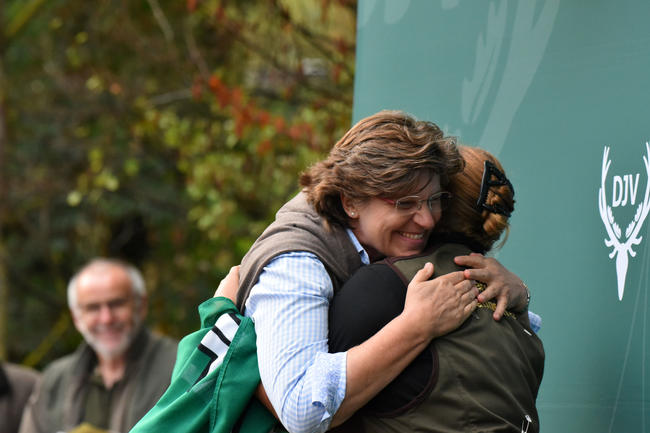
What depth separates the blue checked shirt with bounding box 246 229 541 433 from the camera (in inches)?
75.2

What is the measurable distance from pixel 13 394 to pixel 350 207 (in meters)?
3.69

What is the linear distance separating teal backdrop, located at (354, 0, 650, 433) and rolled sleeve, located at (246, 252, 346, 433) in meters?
0.75

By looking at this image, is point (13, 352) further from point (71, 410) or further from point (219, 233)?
point (71, 410)

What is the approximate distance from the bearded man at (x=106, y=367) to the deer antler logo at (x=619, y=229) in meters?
2.81

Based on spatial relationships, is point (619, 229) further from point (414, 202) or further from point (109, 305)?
point (109, 305)

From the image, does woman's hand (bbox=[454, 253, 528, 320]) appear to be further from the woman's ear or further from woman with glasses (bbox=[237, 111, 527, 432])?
the woman's ear

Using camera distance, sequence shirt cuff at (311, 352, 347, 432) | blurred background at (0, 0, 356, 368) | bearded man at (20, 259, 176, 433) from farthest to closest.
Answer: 1. blurred background at (0, 0, 356, 368)
2. bearded man at (20, 259, 176, 433)
3. shirt cuff at (311, 352, 347, 432)

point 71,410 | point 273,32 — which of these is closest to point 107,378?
point 71,410

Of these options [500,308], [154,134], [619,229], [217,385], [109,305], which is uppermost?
[619,229]

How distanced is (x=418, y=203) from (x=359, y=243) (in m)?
0.18

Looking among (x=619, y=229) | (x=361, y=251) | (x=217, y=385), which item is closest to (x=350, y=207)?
(x=361, y=251)

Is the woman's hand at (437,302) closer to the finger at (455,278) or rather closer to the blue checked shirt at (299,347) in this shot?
the finger at (455,278)

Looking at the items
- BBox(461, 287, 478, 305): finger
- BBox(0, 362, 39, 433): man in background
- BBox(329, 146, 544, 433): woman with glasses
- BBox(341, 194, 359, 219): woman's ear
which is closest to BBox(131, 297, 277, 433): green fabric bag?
BBox(329, 146, 544, 433): woman with glasses

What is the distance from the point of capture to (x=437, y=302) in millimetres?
1945
